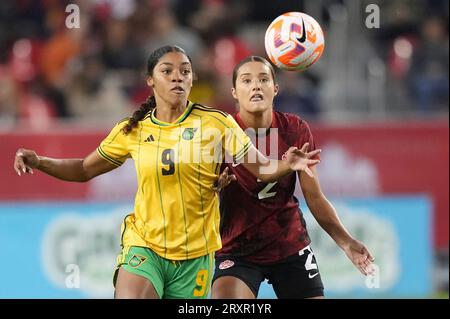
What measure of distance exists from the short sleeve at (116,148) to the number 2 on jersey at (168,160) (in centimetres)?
38

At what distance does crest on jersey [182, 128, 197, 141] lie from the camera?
6.77 m

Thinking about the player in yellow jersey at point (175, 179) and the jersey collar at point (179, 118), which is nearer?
the player in yellow jersey at point (175, 179)

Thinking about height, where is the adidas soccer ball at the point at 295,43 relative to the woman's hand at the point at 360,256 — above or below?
above

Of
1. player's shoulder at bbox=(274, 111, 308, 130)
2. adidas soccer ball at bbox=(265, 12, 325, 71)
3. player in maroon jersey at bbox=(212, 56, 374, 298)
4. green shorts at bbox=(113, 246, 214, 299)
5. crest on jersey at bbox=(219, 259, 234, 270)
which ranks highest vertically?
adidas soccer ball at bbox=(265, 12, 325, 71)

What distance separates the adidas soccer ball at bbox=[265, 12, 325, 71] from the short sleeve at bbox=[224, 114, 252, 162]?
2.92ft

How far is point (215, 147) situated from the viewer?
6809mm

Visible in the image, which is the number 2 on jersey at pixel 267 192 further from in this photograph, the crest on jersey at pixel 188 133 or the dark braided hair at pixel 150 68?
the dark braided hair at pixel 150 68

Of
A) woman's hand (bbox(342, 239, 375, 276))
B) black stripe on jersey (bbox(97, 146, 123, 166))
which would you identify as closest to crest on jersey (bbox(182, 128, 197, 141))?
black stripe on jersey (bbox(97, 146, 123, 166))

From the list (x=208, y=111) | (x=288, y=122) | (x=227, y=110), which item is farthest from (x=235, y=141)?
(x=227, y=110)

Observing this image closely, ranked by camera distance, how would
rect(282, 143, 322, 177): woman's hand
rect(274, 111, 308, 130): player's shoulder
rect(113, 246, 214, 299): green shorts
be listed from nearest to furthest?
1. rect(282, 143, 322, 177): woman's hand
2. rect(113, 246, 214, 299): green shorts
3. rect(274, 111, 308, 130): player's shoulder

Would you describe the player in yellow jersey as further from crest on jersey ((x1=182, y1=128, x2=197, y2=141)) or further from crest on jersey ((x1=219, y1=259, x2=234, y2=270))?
crest on jersey ((x1=219, y1=259, x2=234, y2=270))

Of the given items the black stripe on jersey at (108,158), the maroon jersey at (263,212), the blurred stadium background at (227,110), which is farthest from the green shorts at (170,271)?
the blurred stadium background at (227,110)

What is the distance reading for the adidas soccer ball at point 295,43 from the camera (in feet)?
24.2
